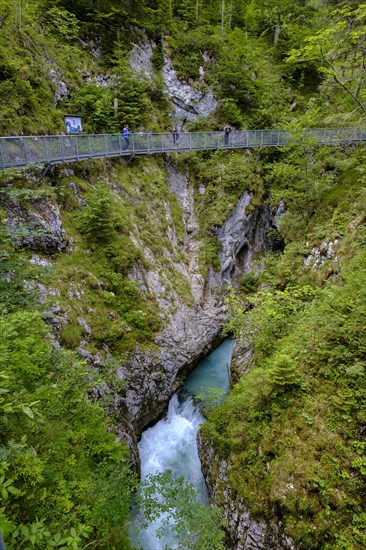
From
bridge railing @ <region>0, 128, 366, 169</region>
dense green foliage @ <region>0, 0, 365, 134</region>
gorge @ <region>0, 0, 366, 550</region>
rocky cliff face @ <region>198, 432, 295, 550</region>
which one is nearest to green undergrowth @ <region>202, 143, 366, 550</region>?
gorge @ <region>0, 0, 366, 550</region>

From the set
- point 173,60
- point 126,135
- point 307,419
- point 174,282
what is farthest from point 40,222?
point 173,60

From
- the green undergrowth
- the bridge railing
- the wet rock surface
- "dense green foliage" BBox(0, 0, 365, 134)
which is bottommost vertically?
the green undergrowth

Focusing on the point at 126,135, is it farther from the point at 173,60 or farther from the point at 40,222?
the point at 173,60

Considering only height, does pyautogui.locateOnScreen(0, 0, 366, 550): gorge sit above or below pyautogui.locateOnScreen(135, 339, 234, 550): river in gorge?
above

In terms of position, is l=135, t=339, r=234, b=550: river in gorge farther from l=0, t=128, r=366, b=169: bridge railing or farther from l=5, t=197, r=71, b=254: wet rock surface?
l=0, t=128, r=366, b=169: bridge railing

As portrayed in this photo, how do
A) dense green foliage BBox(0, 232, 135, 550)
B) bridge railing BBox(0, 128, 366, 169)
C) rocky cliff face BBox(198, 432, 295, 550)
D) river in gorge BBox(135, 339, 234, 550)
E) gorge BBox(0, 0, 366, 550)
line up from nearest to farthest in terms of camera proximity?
dense green foliage BBox(0, 232, 135, 550) < gorge BBox(0, 0, 366, 550) < rocky cliff face BBox(198, 432, 295, 550) < river in gorge BBox(135, 339, 234, 550) < bridge railing BBox(0, 128, 366, 169)

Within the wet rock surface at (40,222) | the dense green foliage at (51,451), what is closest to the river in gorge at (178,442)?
the dense green foliage at (51,451)

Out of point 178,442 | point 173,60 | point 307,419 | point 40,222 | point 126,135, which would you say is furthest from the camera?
point 173,60
